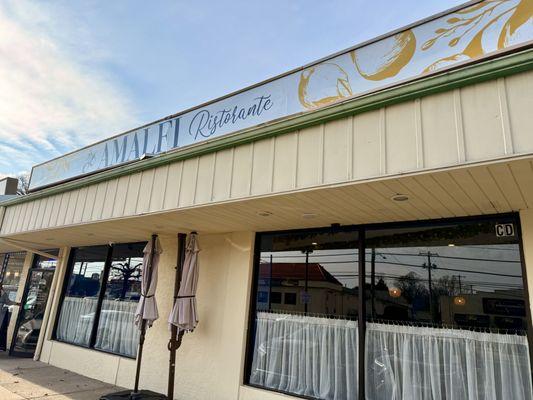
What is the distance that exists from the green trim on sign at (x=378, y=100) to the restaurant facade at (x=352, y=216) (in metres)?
0.01

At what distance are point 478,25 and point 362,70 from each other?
974 mm

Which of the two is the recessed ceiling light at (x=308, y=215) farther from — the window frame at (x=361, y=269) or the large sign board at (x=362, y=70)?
the large sign board at (x=362, y=70)

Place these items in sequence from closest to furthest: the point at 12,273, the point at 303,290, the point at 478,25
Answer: the point at 478,25
the point at 303,290
the point at 12,273

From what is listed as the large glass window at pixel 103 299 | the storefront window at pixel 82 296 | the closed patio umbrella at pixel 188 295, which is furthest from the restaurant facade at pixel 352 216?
the storefront window at pixel 82 296

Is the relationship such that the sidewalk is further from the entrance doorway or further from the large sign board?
the large sign board

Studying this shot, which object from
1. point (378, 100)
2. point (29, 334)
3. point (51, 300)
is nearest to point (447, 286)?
point (378, 100)

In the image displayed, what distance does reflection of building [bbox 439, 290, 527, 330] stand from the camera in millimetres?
3562

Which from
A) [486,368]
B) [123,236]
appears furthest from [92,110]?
[486,368]

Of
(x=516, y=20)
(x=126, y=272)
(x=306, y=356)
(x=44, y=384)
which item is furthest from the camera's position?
(x=126, y=272)

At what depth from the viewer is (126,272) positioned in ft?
24.4

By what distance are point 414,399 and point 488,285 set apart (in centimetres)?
135

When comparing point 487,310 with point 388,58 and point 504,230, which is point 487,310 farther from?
point 388,58

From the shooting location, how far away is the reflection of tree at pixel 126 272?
7.32 meters

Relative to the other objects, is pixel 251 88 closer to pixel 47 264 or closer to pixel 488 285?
pixel 488 285
